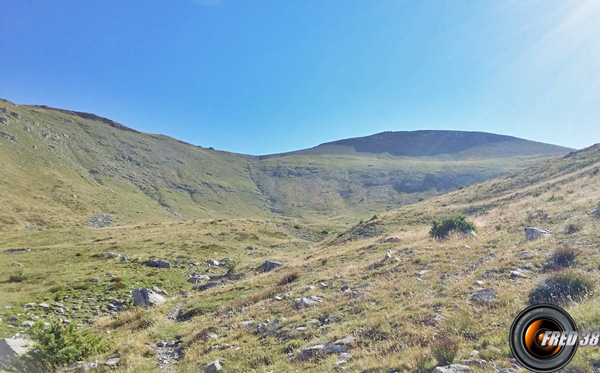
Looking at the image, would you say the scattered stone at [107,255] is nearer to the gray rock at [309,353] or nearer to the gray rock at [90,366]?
the gray rock at [90,366]

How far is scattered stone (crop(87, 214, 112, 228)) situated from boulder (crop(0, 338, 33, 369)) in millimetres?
73720

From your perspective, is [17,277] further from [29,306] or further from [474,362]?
[474,362]

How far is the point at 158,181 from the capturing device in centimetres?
14088

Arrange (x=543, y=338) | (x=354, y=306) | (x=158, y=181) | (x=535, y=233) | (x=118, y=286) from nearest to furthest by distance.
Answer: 1. (x=543, y=338)
2. (x=354, y=306)
3. (x=535, y=233)
4. (x=118, y=286)
5. (x=158, y=181)

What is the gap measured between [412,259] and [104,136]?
185 metres

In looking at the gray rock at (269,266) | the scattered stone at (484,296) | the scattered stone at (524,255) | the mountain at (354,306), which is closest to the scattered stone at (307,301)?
the mountain at (354,306)

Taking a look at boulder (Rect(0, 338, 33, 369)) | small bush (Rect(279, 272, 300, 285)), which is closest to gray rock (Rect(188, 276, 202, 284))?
small bush (Rect(279, 272, 300, 285))

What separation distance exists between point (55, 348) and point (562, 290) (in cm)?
1588

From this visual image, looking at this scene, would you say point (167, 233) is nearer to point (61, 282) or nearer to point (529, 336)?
point (61, 282)

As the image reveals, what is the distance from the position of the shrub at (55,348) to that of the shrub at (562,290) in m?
14.7

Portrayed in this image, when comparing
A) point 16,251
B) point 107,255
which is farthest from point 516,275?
point 16,251

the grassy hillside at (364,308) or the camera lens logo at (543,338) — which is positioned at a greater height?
the camera lens logo at (543,338)

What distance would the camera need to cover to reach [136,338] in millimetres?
11727

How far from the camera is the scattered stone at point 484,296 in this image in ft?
27.8
